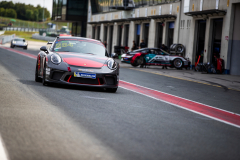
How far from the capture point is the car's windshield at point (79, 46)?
10.5 m

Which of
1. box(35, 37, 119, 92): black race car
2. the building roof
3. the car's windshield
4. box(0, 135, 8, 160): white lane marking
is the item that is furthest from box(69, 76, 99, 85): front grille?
the building roof

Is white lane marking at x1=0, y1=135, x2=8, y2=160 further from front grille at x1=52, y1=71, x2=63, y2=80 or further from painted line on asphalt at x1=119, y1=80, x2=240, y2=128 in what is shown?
front grille at x1=52, y1=71, x2=63, y2=80

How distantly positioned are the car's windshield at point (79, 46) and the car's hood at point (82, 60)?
0.41 metres

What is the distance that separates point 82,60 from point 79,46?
3.99ft

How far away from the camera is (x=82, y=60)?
9.55m

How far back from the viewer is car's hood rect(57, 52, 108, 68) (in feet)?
30.8

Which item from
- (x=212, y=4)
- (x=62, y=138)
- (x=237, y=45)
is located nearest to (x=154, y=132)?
(x=62, y=138)

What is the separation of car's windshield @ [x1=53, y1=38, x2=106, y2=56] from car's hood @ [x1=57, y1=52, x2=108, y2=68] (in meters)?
0.41

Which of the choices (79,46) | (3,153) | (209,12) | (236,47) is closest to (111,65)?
(79,46)

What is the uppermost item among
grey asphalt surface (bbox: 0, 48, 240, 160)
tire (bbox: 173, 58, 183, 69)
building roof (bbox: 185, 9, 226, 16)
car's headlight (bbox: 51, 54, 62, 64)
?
building roof (bbox: 185, 9, 226, 16)

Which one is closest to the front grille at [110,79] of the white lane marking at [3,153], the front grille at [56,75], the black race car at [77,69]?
the black race car at [77,69]

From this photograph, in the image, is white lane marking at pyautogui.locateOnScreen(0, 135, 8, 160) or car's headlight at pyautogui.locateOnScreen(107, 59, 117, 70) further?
car's headlight at pyautogui.locateOnScreen(107, 59, 117, 70)

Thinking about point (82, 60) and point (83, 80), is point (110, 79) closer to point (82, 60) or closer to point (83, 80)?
point (83, 80)

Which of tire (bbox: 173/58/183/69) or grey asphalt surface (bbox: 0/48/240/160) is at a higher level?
tire (bbox: 173/58/183/69)
